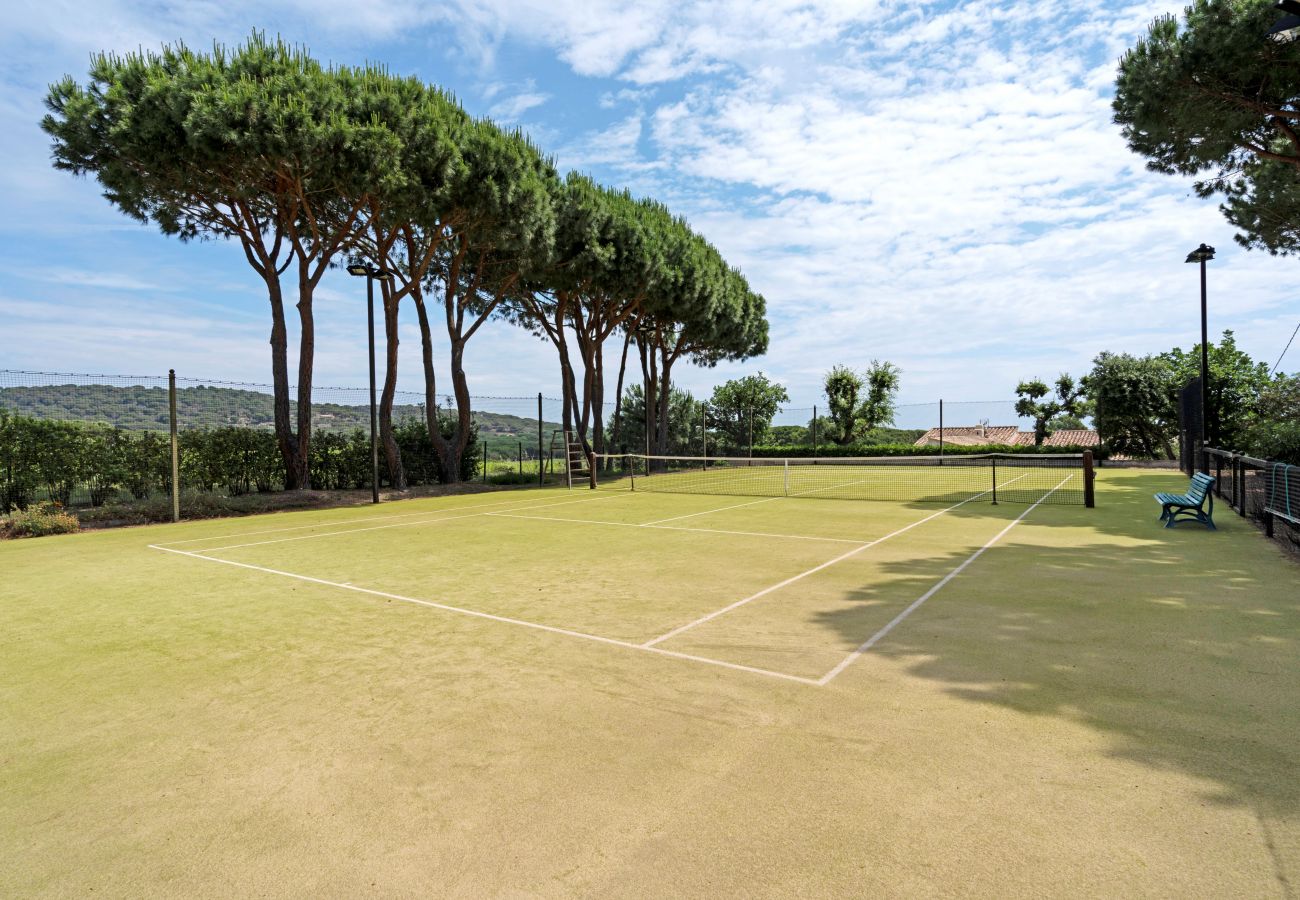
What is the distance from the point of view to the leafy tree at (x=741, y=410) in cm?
3675

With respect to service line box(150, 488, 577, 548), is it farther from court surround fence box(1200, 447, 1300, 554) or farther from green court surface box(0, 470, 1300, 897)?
court surround fence box(1200, 447, 1300, 554)

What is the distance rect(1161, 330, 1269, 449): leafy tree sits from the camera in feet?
71.8

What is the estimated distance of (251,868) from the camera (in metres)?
2.23

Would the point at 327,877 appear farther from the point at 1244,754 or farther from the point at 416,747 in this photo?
the point at 1244,754

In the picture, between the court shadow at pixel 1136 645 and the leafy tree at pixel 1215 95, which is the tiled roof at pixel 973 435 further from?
the court shadow at pixel 1136 645

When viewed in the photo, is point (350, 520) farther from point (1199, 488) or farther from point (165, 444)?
point (1199, 488)

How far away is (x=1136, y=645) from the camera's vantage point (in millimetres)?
4406

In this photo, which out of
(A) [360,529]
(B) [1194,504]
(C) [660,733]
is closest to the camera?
(C) [660,733]

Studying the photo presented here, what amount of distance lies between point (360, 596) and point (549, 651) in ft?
8.60

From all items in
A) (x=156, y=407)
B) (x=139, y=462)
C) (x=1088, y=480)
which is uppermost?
(x=156, y=407)

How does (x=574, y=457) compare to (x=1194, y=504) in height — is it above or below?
above

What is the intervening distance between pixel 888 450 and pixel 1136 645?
98.8 feet

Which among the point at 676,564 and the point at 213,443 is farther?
the point at 213,443

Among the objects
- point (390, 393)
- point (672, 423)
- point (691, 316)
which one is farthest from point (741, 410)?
point (390, 393)
